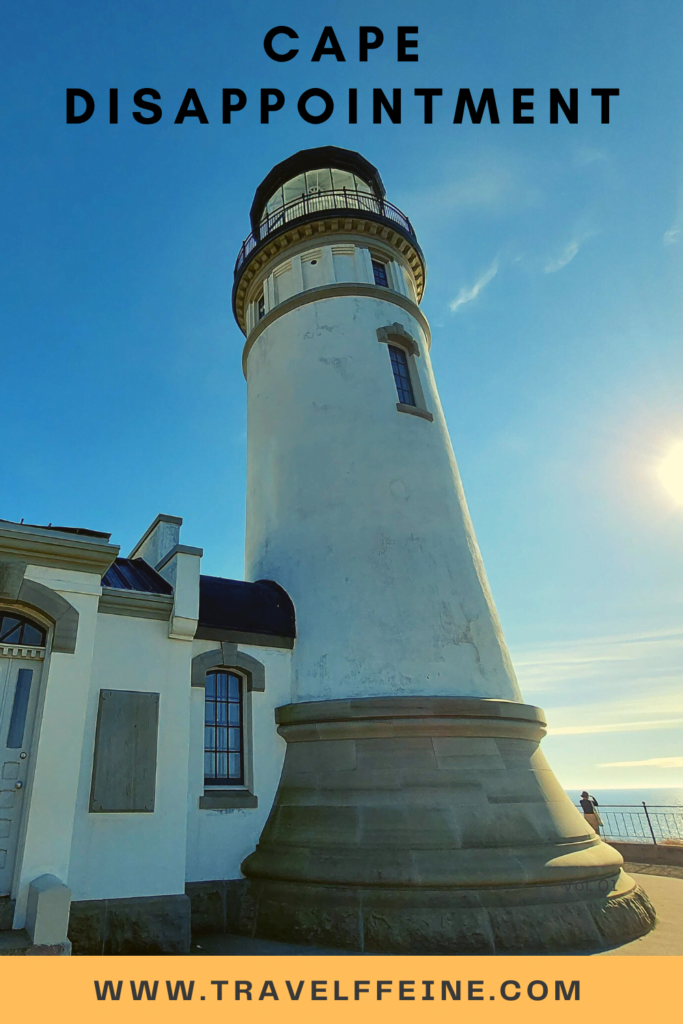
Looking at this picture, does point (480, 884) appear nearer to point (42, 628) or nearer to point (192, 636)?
point (192, 636)

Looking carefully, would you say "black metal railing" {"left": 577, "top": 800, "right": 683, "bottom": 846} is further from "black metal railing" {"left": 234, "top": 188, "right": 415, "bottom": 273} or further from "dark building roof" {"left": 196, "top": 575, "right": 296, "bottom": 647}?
"black metal railing" {"left": 234, "top": 188, "right": 415, "bottom": 273}

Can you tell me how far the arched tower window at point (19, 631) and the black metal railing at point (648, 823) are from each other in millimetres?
15201

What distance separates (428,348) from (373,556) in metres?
7.64

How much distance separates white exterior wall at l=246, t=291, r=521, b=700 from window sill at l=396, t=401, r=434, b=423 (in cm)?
14

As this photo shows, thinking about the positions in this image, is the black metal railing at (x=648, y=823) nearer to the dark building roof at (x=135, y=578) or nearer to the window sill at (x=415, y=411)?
the window sill at (x=415, y=411)

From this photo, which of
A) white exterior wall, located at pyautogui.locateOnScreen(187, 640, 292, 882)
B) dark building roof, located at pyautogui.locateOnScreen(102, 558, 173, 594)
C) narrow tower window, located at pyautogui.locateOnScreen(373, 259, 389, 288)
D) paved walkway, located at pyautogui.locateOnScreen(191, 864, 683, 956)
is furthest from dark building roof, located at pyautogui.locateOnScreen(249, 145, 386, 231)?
paved walkway, located at pyautogui.locateOnScreen(191, 864, 683, 956)

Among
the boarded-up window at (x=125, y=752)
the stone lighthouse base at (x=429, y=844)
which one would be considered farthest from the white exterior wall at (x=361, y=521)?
the boarded-up window at (x=125, y=752)

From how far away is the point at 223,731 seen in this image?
10703mm

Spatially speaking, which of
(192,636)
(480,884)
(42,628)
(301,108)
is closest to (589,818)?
(480,884)

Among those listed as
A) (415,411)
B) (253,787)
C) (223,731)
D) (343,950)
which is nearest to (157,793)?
(223,731)

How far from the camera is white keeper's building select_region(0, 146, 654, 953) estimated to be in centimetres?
814

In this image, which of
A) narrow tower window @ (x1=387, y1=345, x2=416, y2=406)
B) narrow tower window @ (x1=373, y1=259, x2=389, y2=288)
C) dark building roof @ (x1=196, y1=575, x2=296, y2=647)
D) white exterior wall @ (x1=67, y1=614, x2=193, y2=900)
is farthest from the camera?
narrow tower window @ (x1=373, y1=259, x2=389, y2=288)

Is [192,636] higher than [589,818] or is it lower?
higher
